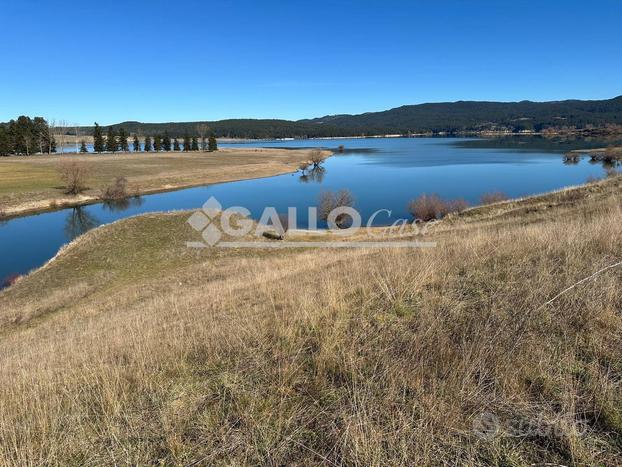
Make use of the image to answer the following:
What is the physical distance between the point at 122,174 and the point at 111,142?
217 ft

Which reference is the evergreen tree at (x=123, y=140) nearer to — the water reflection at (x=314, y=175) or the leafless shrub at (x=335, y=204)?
the water reflection at (x=314, y=175)

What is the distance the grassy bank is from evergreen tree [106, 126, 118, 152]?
33465mm

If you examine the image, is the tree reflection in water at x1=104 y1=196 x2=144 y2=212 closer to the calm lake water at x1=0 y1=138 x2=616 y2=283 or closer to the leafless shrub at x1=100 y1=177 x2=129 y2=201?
the calm lake water at x1=0 y1=138 x2=616 y2=283

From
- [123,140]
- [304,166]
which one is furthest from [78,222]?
[123,140]

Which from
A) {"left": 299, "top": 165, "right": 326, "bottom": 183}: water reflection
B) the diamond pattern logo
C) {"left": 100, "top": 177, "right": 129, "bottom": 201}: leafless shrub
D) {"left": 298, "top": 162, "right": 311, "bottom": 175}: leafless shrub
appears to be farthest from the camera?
{"left": 298, "top": 162, "right": 311, "bottom": 175}: leafless shrub

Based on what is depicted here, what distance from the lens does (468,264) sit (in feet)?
22.2

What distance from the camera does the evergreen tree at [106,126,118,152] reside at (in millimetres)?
136125

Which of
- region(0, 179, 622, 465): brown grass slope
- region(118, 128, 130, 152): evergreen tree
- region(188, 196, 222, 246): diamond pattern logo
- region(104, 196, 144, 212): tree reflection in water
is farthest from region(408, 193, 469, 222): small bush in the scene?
region(118, 128, 130, 152): evergreen tree

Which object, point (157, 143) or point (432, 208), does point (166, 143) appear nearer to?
point (157, 143)

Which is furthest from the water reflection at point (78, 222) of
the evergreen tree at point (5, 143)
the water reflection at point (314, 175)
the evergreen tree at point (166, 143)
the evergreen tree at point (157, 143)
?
the evergreen tree at point (166, 143)

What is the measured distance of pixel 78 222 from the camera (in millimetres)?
48469

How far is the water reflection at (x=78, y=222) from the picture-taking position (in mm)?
43219

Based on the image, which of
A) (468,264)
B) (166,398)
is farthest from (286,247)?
(166,398)

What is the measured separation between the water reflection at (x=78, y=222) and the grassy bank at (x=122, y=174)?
5.02 meters
